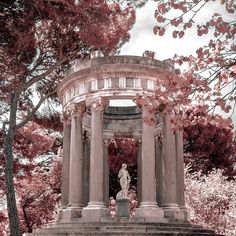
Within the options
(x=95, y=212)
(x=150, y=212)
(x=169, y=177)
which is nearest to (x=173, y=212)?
(x=150, y=212)

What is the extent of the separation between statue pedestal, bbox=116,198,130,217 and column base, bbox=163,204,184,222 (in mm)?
1943

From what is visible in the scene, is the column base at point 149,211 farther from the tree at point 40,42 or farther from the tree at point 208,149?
the tree at point 208,149

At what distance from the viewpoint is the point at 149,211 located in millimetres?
20594

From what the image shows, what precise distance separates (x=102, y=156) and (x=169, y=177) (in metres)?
3.55

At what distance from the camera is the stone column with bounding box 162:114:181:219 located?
21648 mm

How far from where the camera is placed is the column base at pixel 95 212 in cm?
2077

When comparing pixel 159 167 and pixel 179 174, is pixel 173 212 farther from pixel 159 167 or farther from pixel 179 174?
pixel 159 167

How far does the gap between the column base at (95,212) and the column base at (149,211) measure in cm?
167

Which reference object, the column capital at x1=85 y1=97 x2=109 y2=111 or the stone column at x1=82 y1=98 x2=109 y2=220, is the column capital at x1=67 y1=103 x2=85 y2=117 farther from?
the stone column at x1=82 y1=98 x2=109 y2=220

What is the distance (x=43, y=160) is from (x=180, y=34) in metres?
35.2

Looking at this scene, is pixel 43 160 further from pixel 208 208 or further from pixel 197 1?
pixel 197 1

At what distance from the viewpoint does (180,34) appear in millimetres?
8289

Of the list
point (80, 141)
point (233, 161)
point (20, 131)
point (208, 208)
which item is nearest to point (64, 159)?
point (80, 141)

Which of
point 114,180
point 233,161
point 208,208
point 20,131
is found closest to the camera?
point 20,131
